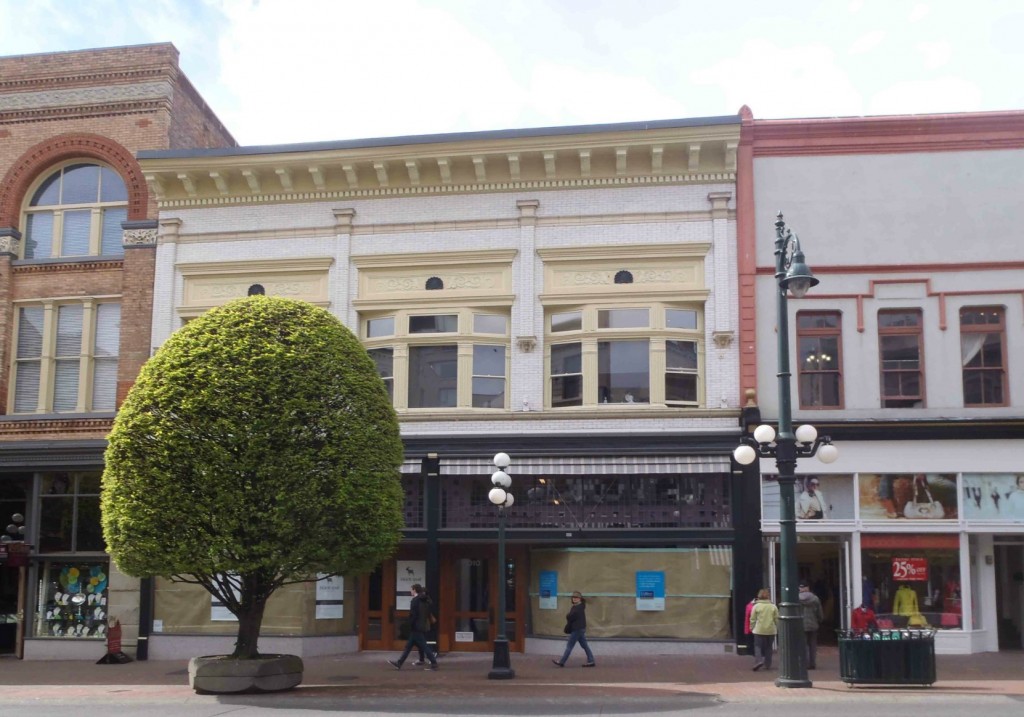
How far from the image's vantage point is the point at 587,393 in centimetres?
2122

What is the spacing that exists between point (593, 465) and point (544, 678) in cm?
470

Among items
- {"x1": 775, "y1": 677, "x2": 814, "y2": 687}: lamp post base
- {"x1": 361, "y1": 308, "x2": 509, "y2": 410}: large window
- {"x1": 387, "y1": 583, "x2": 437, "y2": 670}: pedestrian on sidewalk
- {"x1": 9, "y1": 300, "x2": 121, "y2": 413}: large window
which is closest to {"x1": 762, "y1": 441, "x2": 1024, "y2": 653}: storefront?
{"x1": 775, "y1": 677, "x2": 814, "y2": 687}: lamp post base

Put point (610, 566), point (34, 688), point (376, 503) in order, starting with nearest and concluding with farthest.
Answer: point (376, 503) → point (34, 688) → point (610, 566)

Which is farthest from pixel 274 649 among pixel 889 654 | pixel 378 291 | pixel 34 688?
pixel 889 654

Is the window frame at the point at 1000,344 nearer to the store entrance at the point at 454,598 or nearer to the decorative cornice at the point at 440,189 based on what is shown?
the decorative cornice at the point at 440,189

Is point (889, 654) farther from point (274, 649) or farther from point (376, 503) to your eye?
point (274, 649)

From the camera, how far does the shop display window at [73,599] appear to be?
2242 cm

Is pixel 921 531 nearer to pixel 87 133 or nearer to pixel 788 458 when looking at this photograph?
pixel 788 458

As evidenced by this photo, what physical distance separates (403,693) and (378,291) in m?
9.20

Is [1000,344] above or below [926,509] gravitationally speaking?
above

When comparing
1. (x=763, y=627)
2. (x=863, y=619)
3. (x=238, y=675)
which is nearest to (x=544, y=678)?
(x=763, y=627)

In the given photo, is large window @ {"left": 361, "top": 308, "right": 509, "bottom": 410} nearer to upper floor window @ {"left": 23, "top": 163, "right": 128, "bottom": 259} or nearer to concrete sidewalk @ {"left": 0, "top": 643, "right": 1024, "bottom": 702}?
concrete sidewalk @ {"left": 0, "top": 643, "right": 1024, "bottom": 702}

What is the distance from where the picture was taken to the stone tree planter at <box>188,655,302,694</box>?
16.1 m

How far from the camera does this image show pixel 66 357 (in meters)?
23.6
